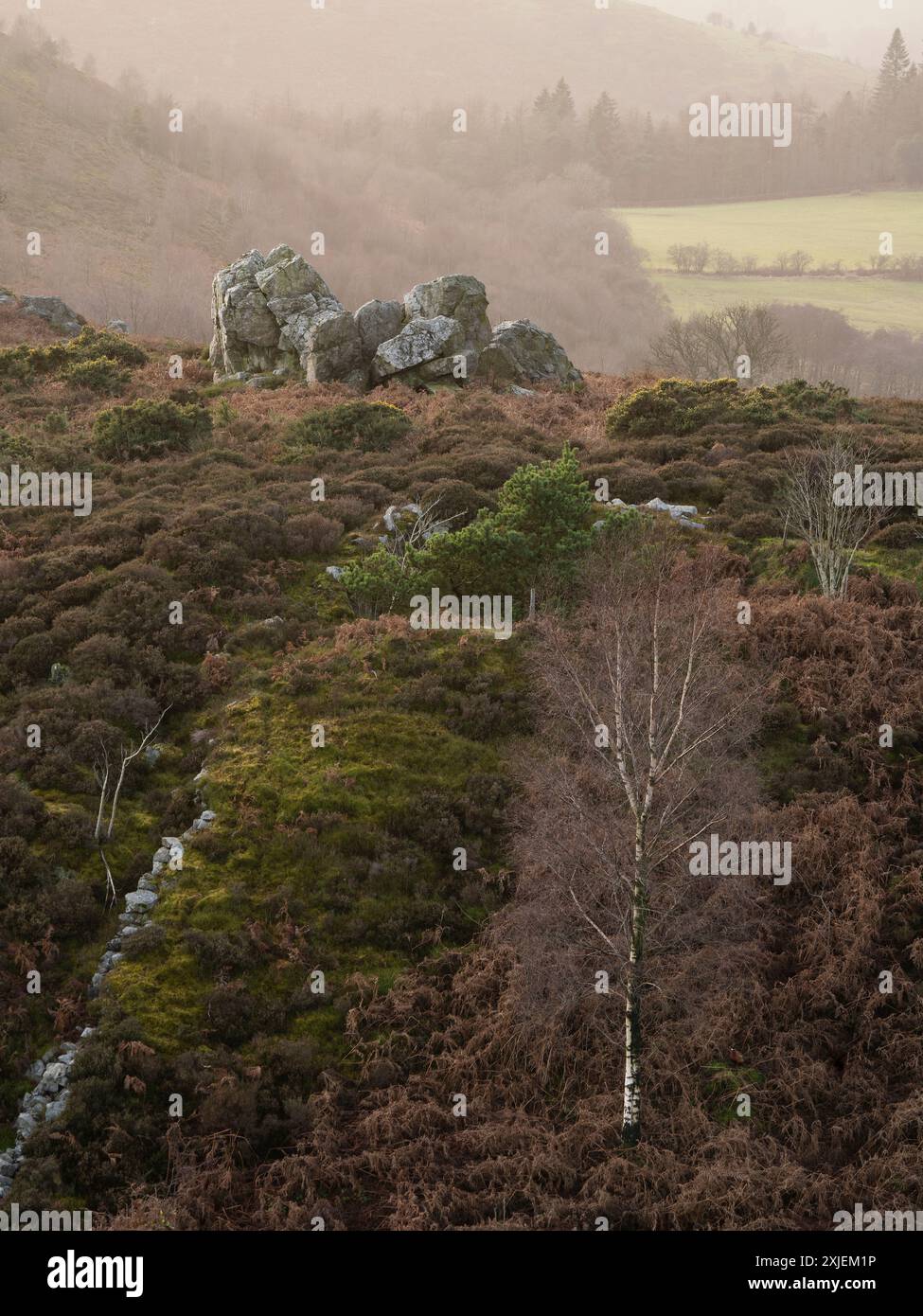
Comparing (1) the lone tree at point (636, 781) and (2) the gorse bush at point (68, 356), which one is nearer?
(1) the lone tree at point (636, 781)

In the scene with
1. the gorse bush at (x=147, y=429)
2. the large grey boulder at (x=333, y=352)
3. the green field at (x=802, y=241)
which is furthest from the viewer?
the green field at (x=802, y=241)

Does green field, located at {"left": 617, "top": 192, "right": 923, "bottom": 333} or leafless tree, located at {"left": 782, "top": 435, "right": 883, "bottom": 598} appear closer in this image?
leafless tree, located at {"left": 782, "top": 435, "right": 883, "bottom": 598}

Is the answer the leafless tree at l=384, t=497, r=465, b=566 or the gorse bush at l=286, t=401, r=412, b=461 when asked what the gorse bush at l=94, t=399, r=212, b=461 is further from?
the leafless tree at l=384, t=497, r=465, b=566

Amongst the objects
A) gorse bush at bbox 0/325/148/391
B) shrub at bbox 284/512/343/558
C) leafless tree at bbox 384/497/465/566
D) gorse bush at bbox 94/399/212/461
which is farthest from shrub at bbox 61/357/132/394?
leafless tree at bbox 384/497/465/566

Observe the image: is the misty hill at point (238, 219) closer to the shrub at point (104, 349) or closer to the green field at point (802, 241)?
the green field at point (802, 241)

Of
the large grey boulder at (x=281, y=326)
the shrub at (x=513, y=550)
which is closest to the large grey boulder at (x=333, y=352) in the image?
the large grey boulder at (x=281, y=326)
